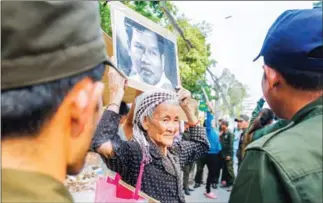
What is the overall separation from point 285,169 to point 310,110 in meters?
0.24

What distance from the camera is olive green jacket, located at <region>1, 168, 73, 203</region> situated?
0.78 m

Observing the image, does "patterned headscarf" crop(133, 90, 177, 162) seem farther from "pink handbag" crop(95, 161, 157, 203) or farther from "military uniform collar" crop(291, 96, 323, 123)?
"military uniform collar" crop(291, 96, 323, 123)

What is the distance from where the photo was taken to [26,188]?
79 cm

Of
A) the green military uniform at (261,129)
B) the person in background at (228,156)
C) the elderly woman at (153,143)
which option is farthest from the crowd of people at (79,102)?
the person in background at (228,156)

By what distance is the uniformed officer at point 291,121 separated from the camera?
122cm

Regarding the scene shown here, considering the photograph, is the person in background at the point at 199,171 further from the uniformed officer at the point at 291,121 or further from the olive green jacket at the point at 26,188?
the olive green jacket at the point at 26,188

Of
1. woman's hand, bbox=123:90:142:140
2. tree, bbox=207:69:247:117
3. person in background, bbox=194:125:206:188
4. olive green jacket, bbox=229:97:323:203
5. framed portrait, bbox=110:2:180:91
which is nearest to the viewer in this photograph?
olive green jacket, bbox=229:97:323:203

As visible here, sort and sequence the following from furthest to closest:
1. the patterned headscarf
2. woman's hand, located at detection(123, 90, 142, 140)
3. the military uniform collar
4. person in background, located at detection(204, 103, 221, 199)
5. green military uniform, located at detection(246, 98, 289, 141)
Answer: person in background, located at detection(204, 103, 221, 199), green military uniform, located at detection(246, 98, 289, 141), woman's hand, located at detection(123, 90, 142, 140), the patterned headscarf, the military uniform collar

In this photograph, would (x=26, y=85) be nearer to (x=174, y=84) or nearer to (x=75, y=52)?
(x=75, y=52)

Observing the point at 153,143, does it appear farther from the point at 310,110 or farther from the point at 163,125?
the point at 310,110

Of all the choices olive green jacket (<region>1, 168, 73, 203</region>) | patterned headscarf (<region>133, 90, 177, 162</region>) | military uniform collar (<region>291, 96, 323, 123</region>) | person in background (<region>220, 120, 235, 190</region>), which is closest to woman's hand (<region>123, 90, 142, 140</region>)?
patterned headscarf (<region>133, 90, 177, 162</region>)

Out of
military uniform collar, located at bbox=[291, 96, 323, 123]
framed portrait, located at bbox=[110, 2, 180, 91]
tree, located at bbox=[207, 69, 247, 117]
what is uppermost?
framed portrait, located at bbox=[110, 2, 180, 91]

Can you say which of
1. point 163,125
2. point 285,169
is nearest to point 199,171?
point 163,125

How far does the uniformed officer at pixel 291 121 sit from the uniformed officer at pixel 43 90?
1.89ft
